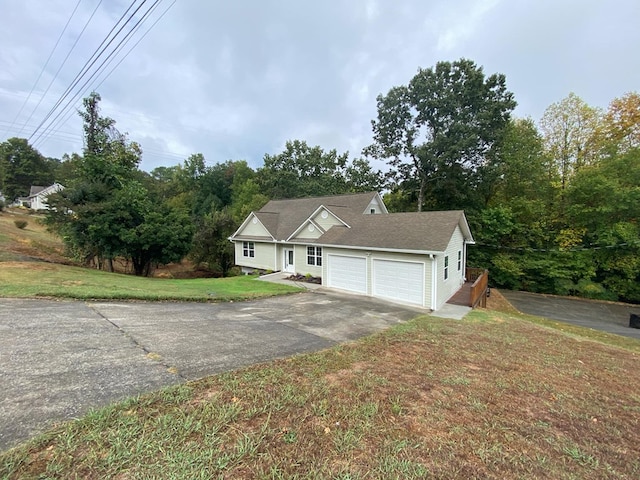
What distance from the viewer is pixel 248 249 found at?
888 inches

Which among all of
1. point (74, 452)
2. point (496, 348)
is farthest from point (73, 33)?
point (496, 348)

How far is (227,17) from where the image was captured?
35.3 ft

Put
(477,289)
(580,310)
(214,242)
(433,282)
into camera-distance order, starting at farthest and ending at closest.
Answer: (214,242), (580,310), (477,289), (433,282)

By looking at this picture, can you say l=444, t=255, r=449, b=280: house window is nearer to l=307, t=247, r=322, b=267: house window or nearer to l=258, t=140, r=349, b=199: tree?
l=307, t=247, r=322, b=267: house window

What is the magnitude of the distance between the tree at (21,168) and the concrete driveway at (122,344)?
67.8 m

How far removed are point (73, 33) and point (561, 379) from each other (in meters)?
15.6

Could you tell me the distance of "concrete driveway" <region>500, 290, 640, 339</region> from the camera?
13523 mm

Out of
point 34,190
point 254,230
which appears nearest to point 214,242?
point 254,230

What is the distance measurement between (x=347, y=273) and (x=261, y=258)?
30.9ft

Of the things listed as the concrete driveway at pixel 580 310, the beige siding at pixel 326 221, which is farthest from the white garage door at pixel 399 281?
the concrete driveway at pixel 580 310

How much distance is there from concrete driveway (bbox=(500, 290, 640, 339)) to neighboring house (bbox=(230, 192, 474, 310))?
4.59m

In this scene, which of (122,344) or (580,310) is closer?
(122,344)

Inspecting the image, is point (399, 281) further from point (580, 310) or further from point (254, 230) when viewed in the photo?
point (254, 230)

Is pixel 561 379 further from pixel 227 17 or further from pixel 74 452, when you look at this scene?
pixel 227 17
